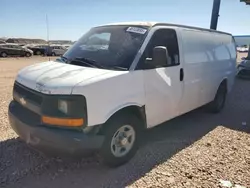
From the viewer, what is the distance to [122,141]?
355 centimetres

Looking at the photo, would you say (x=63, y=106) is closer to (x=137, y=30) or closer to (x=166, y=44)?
(x=137, y=30)

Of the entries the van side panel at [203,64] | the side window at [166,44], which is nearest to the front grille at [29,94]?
the side window at [166,44]

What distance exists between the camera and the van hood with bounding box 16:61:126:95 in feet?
9.66

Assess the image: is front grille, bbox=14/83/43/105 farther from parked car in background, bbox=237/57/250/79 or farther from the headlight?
parked car in background, bbox=237/57/250/79

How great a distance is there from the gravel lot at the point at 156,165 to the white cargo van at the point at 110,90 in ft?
1.13

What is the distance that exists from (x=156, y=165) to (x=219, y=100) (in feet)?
11.8

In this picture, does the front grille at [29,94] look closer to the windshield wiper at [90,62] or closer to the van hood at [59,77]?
the van hood at [59,77]

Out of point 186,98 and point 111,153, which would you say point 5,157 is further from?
point 186,98

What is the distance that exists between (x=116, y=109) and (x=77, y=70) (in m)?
0.75

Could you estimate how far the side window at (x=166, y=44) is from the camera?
12.4 feet

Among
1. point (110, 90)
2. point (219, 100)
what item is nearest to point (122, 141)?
point (110, 90)

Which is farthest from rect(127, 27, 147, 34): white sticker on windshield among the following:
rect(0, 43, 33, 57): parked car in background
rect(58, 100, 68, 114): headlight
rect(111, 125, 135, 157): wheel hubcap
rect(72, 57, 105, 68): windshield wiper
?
rect(0, 43, 33, 57): parked car in background

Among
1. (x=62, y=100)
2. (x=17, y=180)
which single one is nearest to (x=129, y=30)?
(x=62, y=100)

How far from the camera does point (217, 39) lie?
20.3ft
